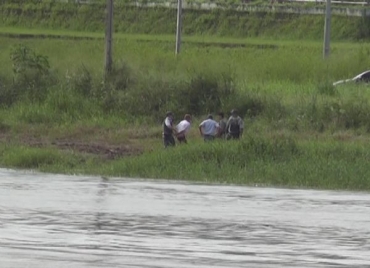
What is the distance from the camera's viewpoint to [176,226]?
14344 mm

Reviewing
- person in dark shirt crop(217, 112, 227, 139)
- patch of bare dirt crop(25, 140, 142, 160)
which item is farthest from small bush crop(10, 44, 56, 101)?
person in dark shirt crop(217, 112, 227, 139)

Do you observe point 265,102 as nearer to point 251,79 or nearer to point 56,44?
point 251,79

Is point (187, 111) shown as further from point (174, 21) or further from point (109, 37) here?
point (174, 21)

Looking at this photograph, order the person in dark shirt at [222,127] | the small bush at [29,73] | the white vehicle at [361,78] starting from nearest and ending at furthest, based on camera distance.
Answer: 1. the person in dark shirt at [222,127]
2. the small bush at [29,73]
3. the white vehicle at [361,78]

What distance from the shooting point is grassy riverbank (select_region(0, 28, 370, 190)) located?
23172 mm

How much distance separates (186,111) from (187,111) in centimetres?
3

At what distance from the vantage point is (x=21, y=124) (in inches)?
1283

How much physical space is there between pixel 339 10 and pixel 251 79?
85.3 feet

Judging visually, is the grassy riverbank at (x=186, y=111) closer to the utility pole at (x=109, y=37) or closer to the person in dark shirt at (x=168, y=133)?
the utility pole at (x=109, y=37)

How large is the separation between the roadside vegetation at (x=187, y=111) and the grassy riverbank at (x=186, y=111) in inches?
1.4

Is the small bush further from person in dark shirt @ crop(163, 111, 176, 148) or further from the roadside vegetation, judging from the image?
person in dark shirt @ crop(163, 111, 176, 148)

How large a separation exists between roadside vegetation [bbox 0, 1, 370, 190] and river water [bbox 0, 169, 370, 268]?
7.05ft

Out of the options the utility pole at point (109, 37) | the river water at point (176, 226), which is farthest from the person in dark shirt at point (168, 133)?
the utility pole at point (109, 37)

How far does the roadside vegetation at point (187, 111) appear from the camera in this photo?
2317 cm
